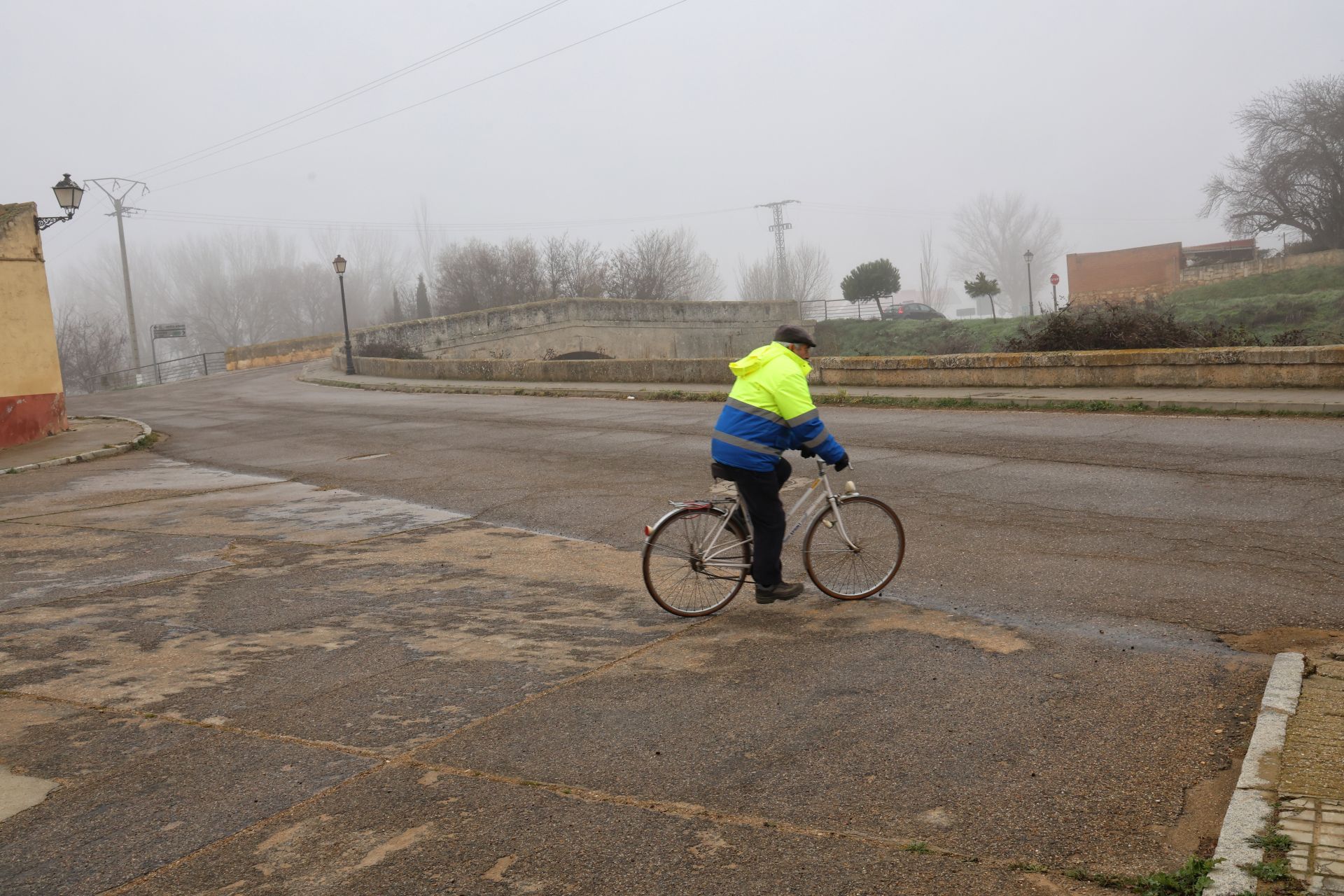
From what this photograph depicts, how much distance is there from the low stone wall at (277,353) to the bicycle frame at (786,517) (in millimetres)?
46110

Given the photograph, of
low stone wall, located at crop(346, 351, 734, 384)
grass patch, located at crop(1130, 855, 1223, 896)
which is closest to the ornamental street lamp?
low stone wall, located at crop(346, 351, 734, 384)

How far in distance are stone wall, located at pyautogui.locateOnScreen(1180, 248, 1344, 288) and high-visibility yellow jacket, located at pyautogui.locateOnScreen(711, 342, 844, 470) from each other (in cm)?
5235

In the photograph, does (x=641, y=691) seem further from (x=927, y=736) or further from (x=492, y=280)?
(x=492, y=280)

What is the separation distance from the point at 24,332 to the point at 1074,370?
17.7 metres

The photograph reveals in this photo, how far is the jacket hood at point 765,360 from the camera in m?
6.02

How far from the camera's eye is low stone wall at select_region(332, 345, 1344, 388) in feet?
48.9

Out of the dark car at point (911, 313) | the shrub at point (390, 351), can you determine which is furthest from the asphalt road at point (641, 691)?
the dark car at point (911, 313)

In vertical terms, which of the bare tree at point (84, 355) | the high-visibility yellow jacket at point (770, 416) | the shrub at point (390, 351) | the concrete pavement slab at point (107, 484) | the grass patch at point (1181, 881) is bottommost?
the grass patch at point (1181, 881)

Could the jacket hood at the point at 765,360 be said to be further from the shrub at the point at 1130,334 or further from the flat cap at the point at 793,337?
the shrub at the point at 1130,334

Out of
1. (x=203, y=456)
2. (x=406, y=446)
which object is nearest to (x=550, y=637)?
(x=406, y=446)

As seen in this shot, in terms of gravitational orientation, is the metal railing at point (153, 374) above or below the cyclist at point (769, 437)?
above

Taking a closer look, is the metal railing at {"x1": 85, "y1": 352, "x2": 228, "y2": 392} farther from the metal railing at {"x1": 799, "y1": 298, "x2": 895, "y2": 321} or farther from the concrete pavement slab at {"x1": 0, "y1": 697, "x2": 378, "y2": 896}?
the concrete pavement slab at {"x1": 0, "y1": 697, "x2": 378, "y2": 896}

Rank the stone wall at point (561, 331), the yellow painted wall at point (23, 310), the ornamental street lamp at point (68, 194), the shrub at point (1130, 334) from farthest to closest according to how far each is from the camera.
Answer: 1. the stone wall at point (561, 331)
2. the ornamental street lamp at point (68, 194)
3. the yellow painted wall at point (23, 310)
4. the shrub at point (1130, 334)

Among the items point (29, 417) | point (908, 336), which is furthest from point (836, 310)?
point (29, 417)
